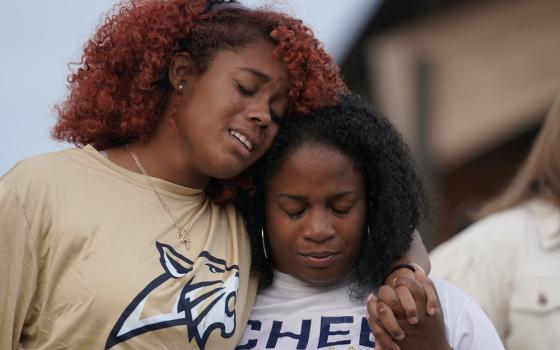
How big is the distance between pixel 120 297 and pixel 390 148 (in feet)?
3.42

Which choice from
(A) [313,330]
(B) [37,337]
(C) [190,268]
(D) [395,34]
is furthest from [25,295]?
(D) [395,34]

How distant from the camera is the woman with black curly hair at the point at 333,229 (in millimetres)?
3588

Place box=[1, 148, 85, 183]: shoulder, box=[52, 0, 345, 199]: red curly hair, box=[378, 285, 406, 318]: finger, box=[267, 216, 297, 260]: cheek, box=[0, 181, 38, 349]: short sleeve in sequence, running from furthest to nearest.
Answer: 1. box=[267, 216, 297, 260]: cheek
2. box=[52, 0, 345, 199]: red curly hair
3. box=[378, 285, 406, 318]: finger
4. box=[1, 148, 85, 183]: shoulder
5. box=[0, 181, 38, 349]: short sleeve

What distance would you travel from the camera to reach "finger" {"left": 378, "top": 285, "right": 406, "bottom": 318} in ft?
11.1

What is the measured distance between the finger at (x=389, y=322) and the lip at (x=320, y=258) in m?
0.28

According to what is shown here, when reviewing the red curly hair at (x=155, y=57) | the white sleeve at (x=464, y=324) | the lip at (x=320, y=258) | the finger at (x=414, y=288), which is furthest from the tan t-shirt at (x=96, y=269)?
the white sleeve at (x=464, y=324)

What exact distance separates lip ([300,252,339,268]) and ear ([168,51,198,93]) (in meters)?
0.66

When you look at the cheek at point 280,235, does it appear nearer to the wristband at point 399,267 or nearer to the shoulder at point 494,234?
the wristband at point 399,267

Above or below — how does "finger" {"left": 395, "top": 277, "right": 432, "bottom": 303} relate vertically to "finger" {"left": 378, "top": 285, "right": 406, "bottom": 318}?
above

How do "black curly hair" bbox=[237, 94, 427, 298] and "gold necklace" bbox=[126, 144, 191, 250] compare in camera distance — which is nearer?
"gold necklace" bbox=[126, 144, 191, 250]

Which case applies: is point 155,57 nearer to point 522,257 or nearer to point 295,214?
point 295,214

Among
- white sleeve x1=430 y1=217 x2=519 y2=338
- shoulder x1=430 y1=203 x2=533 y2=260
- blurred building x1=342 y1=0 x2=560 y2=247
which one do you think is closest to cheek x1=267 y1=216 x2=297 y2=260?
white sleeve x1=430 y1=217 x2=519 y2=338

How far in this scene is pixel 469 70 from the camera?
1024 centimetres

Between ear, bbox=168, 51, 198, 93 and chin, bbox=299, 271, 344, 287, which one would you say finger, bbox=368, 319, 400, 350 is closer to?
chin, bbox=299, 271, 344, 287
